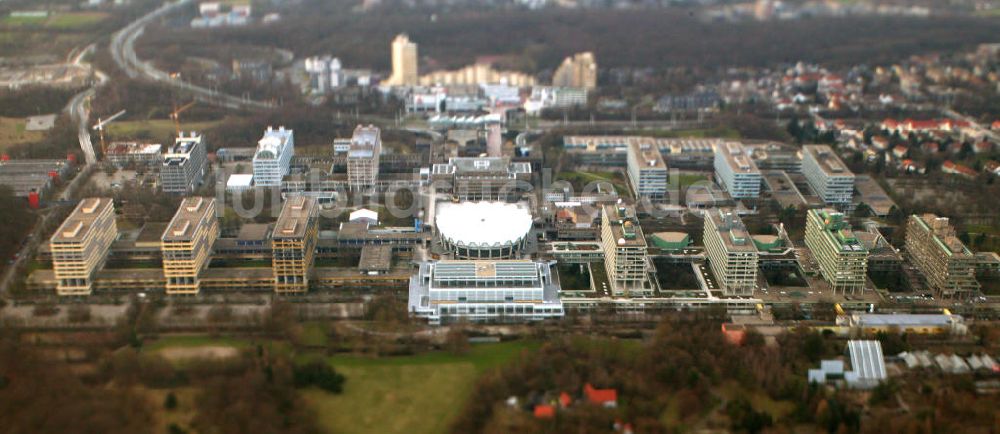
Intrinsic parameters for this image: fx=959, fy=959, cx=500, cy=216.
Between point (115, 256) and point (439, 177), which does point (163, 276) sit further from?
point (439, 177)

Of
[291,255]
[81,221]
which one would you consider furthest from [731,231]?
[81,221]

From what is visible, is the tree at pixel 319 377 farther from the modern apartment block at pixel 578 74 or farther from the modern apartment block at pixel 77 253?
the modern apartment block at pixel 578 74

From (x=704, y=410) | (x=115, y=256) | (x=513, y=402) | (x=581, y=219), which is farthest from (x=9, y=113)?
(x=704, y=410)

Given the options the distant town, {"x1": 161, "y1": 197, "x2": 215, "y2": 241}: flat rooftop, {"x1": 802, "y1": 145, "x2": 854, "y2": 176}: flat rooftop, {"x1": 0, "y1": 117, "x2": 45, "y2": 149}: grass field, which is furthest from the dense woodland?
{"x1": 0, "y1": 117, "x2": 45, "y2": 149}: grass field

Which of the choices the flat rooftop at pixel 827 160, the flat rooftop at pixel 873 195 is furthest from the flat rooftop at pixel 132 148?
the flat rooftop at pixel 873 195

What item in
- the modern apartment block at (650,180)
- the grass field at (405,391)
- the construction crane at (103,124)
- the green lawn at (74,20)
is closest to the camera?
the grass field at (405,391)
